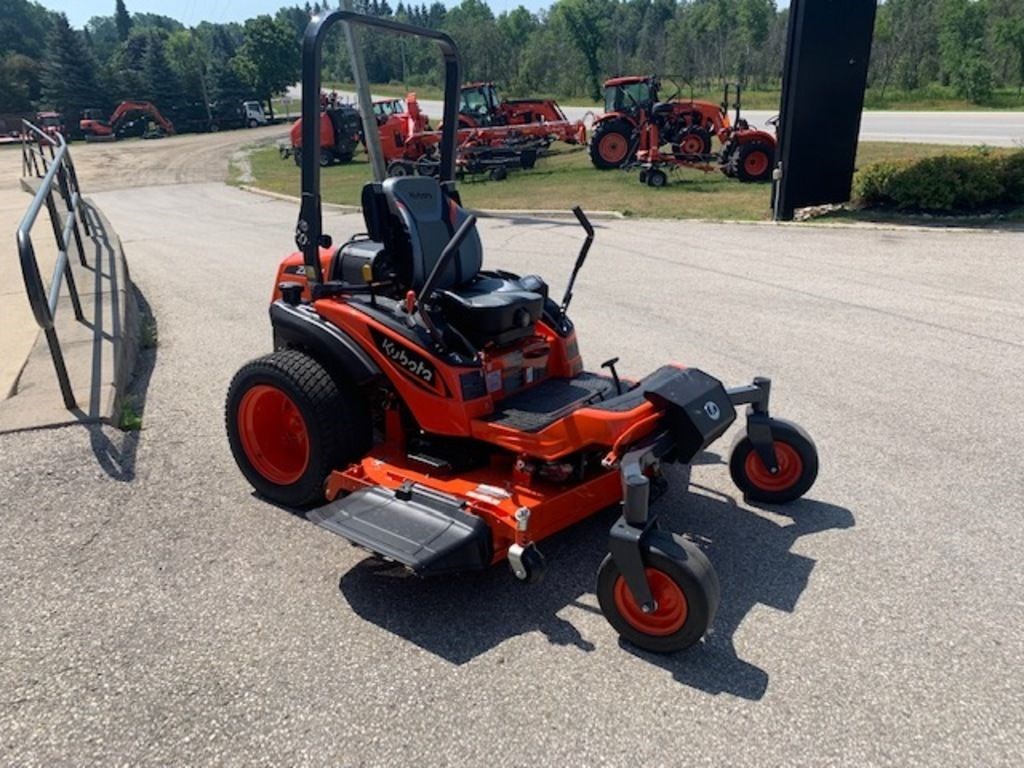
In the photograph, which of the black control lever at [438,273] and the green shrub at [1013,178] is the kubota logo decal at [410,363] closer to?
the black control lever at [438,273]

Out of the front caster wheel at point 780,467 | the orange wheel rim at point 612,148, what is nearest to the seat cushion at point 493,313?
the front caster wheel at point 780,467

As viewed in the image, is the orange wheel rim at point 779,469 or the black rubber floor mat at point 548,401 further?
the orange wheel rim at point 779,469

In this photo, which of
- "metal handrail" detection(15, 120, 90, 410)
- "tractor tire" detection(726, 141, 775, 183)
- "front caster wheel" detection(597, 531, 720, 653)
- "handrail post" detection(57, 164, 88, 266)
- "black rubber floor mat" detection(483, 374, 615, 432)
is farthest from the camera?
"tractor tire" detection(726, 141, 775, 183)

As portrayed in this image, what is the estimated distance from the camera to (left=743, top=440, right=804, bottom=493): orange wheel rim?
3.88 m

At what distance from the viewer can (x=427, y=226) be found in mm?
3971


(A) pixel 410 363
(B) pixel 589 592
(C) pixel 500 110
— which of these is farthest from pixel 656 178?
(B) pixel 589 592

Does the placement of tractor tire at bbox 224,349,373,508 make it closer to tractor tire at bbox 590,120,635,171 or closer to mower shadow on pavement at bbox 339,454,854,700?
mower shadow on pavement at bbox 339,454,854,700

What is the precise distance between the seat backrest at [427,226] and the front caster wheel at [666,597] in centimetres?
168

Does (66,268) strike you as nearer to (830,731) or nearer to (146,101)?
(830,731)

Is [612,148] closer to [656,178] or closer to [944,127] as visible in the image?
[656,178]

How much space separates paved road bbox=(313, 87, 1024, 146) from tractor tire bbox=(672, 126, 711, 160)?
5275 millimetres

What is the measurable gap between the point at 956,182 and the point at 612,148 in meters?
9.24

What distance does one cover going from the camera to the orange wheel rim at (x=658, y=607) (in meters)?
2.84

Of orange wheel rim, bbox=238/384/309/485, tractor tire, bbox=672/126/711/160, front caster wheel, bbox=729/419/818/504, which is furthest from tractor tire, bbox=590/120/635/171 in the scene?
orange wheel rim, bbox=238/384/309/485
